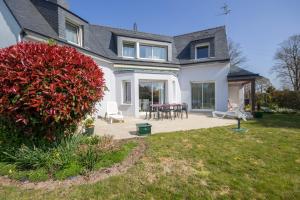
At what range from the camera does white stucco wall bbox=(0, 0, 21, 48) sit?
939cm

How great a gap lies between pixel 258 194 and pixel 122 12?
2013 centimetres

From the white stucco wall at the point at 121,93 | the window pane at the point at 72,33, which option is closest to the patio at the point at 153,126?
the white stucco wall at the point at 121,93

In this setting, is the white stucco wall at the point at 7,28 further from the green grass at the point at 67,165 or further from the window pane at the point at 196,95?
the window pane at the point at 196,95

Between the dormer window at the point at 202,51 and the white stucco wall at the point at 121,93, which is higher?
the dormer window at the point at 202,51

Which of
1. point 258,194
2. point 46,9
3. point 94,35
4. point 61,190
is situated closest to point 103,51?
point 94,35

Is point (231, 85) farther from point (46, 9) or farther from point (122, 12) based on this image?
point (46, 9)

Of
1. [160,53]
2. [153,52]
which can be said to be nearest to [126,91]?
[153,52]

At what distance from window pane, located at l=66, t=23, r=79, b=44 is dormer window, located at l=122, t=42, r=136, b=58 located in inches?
197

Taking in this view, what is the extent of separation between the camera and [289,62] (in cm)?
3494

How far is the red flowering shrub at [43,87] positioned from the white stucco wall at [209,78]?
1484 centimetres

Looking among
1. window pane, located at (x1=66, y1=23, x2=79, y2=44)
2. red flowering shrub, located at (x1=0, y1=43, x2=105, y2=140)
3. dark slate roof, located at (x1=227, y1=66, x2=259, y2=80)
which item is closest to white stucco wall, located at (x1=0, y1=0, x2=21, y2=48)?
window pane, located at (x1=66, y1=23, x2=79, y2=44)

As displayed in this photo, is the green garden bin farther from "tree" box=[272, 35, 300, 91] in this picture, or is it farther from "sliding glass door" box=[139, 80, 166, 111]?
"tree" box=[272, 35, 300, 91]

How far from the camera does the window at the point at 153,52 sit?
18703mm

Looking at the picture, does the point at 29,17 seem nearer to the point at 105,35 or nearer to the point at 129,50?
the point at 105,35
